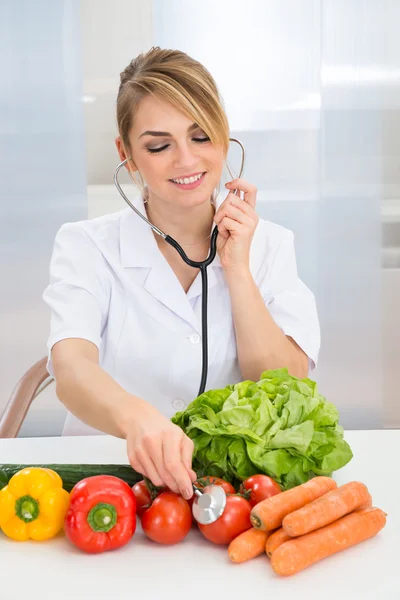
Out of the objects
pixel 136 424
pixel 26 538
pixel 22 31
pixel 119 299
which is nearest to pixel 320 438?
pixel 136 424

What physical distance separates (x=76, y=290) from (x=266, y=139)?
2162 mm

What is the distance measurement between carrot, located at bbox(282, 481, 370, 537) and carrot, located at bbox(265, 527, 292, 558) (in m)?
0.01

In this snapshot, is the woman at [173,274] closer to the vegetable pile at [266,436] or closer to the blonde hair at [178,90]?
the blonde hair at [178,90]

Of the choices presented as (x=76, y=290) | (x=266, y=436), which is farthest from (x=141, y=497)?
(x=76, y=290)

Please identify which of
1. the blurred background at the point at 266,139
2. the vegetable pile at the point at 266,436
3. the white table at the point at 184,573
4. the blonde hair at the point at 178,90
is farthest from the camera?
the blurred background at the point at 266,139

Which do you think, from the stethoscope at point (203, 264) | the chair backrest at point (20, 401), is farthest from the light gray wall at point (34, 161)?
the stethoscope at point (203, 264)

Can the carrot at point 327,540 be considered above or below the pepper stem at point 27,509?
below

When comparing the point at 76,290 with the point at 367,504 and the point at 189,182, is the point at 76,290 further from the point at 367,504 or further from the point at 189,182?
the point at 367,504

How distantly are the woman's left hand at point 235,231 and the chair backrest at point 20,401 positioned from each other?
588 millimetres

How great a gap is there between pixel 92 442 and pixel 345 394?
8.25 ft

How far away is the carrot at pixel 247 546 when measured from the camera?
3.67 feet

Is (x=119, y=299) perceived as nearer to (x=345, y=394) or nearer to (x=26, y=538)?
(x=26, y=538)

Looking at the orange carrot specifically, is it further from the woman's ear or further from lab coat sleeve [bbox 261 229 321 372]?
the woman's ear

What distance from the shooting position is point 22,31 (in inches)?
150
